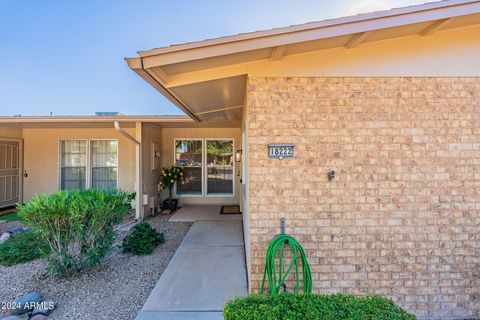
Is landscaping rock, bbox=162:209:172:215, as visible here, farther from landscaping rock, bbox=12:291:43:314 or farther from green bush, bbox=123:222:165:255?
landscaping rock, bbox=12:291:43:314

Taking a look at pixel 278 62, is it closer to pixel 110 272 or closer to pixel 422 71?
pixel 422 71

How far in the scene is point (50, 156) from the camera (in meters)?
8.38

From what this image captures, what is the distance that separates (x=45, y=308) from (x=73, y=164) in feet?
22.4

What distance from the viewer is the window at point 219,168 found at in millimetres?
8969

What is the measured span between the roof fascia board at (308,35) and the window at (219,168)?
6.34 meters

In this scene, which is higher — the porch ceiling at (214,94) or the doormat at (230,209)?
the porch ceiling at (214,94)

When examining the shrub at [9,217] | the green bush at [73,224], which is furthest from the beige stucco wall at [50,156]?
the green bush at [73,224]

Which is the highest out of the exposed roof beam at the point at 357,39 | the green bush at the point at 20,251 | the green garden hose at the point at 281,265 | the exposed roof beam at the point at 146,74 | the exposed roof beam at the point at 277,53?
the exposed roof beam at the point at 357,39

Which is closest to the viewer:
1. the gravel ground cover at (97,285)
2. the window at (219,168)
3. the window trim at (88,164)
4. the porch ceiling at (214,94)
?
the gravel ground cover at (97,285)

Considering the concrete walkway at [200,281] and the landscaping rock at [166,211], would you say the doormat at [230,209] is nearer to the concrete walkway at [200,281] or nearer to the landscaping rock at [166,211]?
the landscaping rock at [166,211]

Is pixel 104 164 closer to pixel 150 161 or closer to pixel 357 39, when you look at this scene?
pixel 150 161

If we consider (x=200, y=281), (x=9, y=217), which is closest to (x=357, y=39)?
(x=200, y=281)

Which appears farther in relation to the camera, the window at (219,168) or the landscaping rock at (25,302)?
the window at (219,168)

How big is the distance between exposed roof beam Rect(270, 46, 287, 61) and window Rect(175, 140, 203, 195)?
6326 mm
